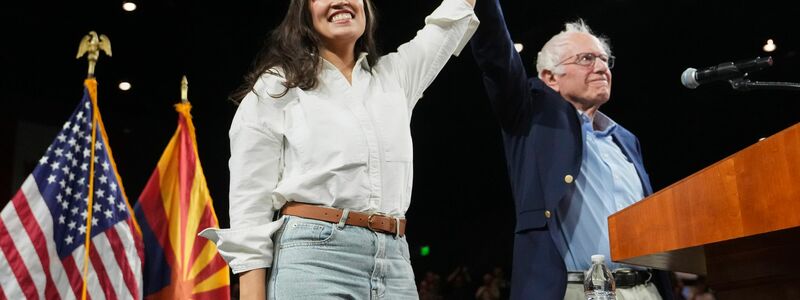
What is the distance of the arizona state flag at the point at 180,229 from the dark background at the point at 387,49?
5.84 ft

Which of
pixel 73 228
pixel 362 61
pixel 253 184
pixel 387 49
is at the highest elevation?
pixel 387 49

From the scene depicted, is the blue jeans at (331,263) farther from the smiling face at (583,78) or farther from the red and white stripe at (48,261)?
the red and white stripe at (48,261)

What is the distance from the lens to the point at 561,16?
18.1ft

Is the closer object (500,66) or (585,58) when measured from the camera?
(500,66)

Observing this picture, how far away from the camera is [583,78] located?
259 centimetres

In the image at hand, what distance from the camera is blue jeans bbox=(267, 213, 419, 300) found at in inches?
57.4

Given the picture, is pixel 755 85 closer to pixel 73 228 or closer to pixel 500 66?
pixel 500 66

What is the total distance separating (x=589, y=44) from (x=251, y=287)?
1571 mm

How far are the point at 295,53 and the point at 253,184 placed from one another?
316 mm

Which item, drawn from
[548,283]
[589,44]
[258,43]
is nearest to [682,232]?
[548,283]

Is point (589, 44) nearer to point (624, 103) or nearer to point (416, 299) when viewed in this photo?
point (416, 299)

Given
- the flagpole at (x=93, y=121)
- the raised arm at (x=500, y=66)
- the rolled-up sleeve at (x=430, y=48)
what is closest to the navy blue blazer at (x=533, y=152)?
the raised arm at (x=500, y=66)

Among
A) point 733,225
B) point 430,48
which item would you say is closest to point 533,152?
point 430,48

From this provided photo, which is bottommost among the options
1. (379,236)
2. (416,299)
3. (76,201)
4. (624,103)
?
(416,299)
